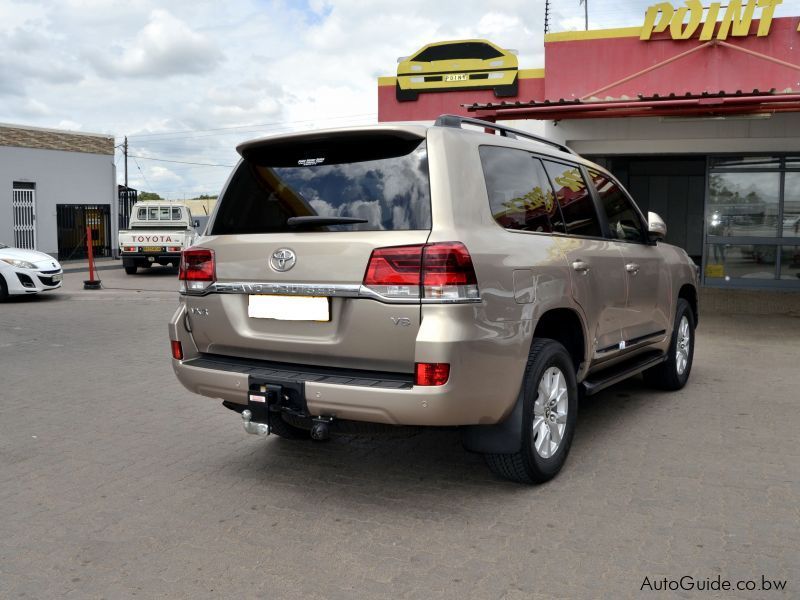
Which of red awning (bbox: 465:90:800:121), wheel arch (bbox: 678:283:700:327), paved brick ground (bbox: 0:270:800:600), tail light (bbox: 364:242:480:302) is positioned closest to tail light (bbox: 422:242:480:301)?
tail light (bbox: 364:242:480:302)

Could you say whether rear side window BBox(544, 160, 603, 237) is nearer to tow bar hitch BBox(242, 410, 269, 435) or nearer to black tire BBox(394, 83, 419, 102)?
tow bar hitch BBox(242, 410, 269, 435)

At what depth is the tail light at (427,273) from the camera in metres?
3.39

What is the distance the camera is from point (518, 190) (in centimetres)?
410

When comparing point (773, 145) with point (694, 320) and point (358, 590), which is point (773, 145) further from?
point (358, 590)

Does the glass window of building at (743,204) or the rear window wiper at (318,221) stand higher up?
the glass window of building at (743,204)

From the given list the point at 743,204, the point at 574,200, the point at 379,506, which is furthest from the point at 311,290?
the point at 743,204

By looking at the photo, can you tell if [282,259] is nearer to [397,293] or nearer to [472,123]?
[397,293]

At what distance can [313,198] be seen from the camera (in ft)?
12.6

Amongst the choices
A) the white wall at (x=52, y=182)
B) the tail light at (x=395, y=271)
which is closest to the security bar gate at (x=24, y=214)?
the white wall at (x=52, y=182)

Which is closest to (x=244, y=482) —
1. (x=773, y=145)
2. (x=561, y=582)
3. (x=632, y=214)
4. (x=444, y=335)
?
(x=444, y=335)

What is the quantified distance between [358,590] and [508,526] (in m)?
0.90

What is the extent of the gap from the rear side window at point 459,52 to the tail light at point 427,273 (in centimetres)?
1352

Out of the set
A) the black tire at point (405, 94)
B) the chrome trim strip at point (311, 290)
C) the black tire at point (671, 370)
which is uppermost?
the black tire at point (405, 94)

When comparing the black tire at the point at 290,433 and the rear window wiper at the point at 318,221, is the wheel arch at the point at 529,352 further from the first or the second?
the black tire at the point at 290,433
